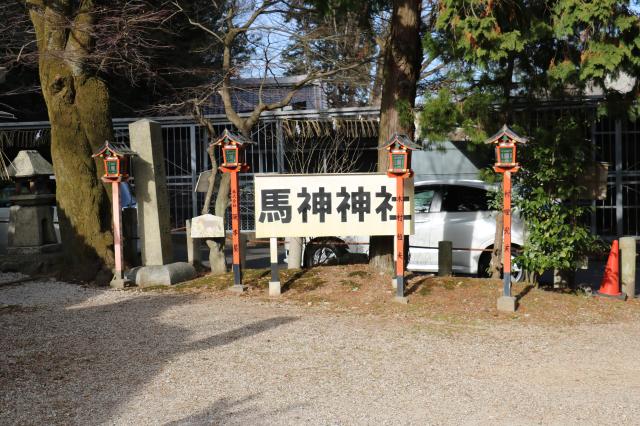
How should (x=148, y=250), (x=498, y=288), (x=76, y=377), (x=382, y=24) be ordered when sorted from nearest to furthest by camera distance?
(x=76, y=377) < (x=498, y=288) < (x=148, y=250) < (x=382, y=24)

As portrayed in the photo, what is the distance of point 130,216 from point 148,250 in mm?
1090

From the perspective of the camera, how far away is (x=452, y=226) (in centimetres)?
1096

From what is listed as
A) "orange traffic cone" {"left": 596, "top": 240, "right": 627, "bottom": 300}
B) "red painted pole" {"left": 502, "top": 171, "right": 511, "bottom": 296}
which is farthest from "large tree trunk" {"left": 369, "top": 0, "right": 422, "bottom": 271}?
"orange traffic cone" {"left": 596, "top": 240, "right": 627, "bottom": 300}

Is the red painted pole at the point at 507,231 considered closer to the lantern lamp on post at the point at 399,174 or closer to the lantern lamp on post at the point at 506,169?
the lantern lamp on post at the point at 506,169

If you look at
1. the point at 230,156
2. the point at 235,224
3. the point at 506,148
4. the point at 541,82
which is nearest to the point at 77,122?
the point at 230,156

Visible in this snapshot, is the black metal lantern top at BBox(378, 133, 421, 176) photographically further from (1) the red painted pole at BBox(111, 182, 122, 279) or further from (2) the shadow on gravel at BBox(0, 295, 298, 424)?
(1) the red painted pole at BBox(111, 182, 122, 279)

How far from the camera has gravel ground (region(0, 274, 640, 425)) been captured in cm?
492

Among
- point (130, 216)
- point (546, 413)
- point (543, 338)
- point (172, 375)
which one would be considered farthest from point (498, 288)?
point (130, 216)

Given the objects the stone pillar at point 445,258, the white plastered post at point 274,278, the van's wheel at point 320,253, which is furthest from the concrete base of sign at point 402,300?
the van's wheel at point 320,253

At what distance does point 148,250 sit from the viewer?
10.6 metres

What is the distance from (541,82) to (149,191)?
19.1 feet

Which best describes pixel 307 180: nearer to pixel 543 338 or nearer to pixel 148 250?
pixel 148 250

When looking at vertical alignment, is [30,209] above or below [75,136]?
below

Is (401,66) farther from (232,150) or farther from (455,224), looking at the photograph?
(455,224)
